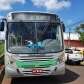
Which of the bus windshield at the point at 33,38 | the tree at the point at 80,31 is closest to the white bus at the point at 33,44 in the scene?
the bus windshield at the point at 33,38

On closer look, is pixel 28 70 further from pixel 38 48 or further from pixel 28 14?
pixel 28 14

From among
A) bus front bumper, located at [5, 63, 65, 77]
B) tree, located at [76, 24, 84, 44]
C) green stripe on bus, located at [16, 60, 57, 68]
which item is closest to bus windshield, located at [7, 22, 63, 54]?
green stripe on bus, located at [16, 60, 57, 68]

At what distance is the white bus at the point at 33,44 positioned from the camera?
1364 cm

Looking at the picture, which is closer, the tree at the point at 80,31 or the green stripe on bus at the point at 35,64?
the green stripe on bus at the point at 35,64

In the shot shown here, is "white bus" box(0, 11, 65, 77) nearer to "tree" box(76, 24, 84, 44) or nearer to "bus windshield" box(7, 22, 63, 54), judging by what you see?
"bus windshield" box(7, 22, 63, 54)

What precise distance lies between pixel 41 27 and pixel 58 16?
3.50 ft

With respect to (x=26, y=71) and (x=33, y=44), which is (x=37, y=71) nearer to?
(x=26, y=71)

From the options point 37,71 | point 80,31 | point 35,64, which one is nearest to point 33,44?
point 35,64

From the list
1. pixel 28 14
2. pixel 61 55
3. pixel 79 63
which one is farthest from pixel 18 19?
pixel 79 63

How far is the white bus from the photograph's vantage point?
13.6 meters

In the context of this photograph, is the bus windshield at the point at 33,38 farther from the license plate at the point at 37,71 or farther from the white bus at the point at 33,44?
the license plate at the point at 37,71

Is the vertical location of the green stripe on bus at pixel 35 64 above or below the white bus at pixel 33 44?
below

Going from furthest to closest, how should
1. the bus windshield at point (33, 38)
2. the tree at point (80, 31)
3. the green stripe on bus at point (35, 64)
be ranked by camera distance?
the tree at point (80, 31) → the bus windshield at point (33, 38) → the green stripe on bus at point (35, 64)

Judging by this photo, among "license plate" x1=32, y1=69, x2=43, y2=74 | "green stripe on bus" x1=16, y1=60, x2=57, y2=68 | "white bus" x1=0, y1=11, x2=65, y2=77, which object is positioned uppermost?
"white bus" x1=0, y1=11, x2=65, y2=77
